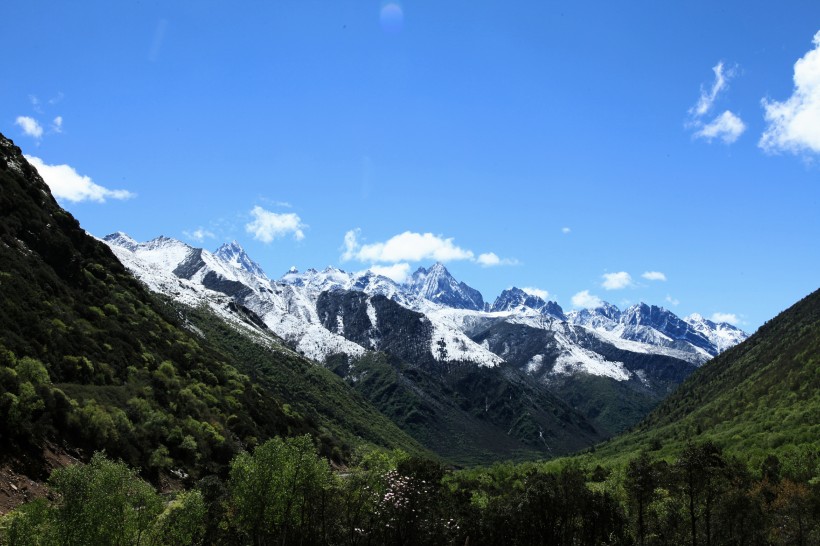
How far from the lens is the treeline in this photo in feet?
141

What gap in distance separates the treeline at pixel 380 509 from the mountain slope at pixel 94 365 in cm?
1254

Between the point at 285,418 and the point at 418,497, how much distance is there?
94.0 m

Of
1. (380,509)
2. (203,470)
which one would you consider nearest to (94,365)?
(203,470)

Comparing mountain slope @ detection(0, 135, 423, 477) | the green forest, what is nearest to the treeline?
the green forest

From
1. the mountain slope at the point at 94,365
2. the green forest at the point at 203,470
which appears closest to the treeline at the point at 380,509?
the green forest at the point at 203,470

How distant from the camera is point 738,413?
185 metres

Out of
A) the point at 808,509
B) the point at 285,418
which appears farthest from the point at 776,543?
the point at 285,418

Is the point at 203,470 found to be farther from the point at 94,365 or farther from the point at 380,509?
the point at 380,509

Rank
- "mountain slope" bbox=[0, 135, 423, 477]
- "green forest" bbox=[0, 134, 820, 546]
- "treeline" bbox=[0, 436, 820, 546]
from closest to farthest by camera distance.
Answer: "treeline" bbox=[0, 436, 820, 546] < "green forest" bbox=[0, 134, 820, 546] < "mountain slope" bbox=[0, 135, 423, 477]

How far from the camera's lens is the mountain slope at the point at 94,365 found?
74.7 m

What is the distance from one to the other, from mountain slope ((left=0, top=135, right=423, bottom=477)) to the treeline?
41.1ft

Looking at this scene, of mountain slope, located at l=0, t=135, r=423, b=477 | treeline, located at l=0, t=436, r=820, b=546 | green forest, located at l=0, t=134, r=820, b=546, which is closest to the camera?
treeline, located at l=0, t=436, r=820, b=546

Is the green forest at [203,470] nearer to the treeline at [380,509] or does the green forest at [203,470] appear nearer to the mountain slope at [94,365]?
the treeline at [380,509]

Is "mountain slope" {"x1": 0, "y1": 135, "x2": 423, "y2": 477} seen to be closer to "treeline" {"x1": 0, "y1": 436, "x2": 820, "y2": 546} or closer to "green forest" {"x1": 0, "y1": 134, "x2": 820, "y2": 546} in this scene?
"green forest" {"x1": 0, "y1": 134, "x2": 820, "y2": 546}
